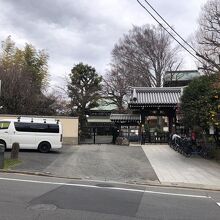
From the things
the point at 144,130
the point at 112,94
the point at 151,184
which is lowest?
the point at 151,184

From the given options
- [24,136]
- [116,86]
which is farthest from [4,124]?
[116,86]

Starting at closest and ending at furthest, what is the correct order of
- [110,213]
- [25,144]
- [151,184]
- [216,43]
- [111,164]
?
[110,213]
[151,184]
[111,164]
[25,144]
[216,43]

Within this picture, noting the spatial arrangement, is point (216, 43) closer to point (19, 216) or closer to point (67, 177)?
point (67, 177)

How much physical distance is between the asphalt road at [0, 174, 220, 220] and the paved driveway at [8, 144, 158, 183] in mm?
2998

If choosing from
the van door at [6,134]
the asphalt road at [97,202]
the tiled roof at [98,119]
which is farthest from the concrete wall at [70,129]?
the tiled roof at [98,119]

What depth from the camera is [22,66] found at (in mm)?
46750

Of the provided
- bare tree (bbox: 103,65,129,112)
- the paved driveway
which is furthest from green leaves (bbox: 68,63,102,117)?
the paved driveway

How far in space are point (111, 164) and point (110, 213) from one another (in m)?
12.4

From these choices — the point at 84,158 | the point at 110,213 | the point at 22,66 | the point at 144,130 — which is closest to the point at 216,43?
the point at 144,130

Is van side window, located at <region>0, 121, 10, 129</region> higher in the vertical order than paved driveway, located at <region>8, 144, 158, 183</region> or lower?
higher

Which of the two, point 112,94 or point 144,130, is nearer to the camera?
point 144,130

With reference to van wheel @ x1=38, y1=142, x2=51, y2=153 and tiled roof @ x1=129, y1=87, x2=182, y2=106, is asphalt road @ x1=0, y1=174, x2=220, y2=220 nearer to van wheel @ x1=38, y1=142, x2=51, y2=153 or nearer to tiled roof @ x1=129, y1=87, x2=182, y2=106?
van wheel @ x1=38, y1=142, x2=51, y2=153

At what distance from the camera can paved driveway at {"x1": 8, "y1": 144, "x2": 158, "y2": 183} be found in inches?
717

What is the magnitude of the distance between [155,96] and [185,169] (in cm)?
1895
